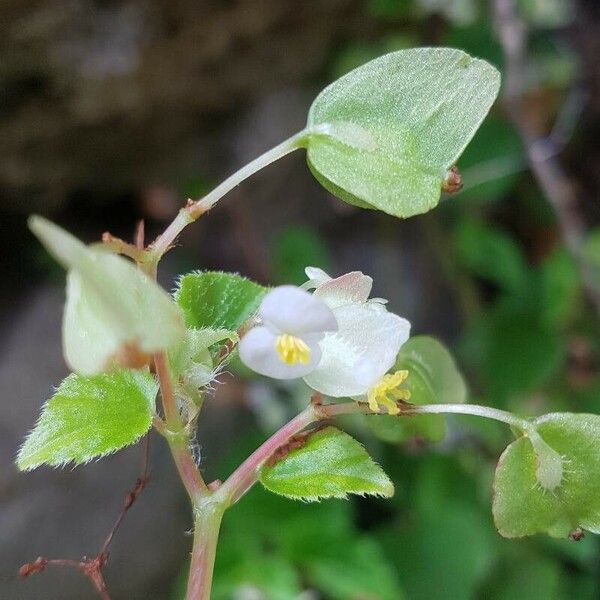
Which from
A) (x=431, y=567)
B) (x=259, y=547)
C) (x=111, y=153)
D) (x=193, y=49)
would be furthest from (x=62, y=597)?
(x=193, y=49)

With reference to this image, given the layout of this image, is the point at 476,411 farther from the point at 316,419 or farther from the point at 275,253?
the point at 275,253

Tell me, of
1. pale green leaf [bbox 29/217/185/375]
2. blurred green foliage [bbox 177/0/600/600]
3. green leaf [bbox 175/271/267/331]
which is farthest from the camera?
blurred green foliage [bbox 177/0/600/600]

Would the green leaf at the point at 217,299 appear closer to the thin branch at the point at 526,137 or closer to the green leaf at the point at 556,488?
the green leaf at the point at 556,488

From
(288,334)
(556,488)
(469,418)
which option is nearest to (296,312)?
(288,334)

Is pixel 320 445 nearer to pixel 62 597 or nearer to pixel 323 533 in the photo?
pixel 323 533

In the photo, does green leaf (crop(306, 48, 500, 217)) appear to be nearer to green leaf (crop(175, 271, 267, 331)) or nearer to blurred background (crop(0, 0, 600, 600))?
green leaf (crop(175, 271, 267, 331))

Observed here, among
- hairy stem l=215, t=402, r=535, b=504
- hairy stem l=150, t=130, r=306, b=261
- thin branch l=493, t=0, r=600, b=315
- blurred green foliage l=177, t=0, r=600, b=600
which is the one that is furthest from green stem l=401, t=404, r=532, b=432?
thin branch l=493, t=0, r=600, b=315

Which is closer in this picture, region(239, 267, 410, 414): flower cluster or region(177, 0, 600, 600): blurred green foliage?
region(239, 267, 410, 414): flower cluster

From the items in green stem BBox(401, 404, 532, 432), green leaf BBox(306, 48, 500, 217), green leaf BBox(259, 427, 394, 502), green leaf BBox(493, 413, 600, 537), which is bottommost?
green leaf BBox(493, 413, 600, 537)
